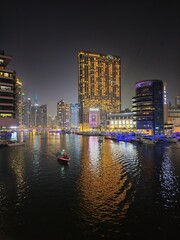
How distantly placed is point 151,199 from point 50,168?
98.4 ft

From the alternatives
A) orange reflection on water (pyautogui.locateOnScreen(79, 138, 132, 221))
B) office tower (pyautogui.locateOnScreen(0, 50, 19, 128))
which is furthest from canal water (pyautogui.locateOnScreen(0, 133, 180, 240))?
office tower (pyautogui.locateOnScreen(0, 50, 19, 128))

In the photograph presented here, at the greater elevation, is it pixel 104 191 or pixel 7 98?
pixel 7 98

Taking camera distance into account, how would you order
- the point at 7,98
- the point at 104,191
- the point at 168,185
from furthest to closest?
the point at 7,98 < the point at 168,185 < the point at 104,191

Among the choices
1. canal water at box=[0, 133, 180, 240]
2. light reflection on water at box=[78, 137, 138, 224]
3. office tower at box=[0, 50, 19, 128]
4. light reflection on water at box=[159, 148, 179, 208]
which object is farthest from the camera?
office tower at box=[0, 50, 19, 128]

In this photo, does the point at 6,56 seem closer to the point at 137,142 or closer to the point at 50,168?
the point at 137,142

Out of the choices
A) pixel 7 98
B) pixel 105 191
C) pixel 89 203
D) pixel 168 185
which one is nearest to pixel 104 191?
pixel 105 191

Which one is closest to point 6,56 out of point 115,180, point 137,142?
point 137,142

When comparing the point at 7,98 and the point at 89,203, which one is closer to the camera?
the point at 89,203

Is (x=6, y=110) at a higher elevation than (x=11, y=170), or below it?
higher

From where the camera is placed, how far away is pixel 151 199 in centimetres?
3328

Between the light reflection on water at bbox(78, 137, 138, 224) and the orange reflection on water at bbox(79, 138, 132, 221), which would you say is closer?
the light reflection on water at bbox(78, 137, 138, 224)

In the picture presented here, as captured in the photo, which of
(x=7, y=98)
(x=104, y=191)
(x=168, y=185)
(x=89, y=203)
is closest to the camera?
(x=89, y=203)

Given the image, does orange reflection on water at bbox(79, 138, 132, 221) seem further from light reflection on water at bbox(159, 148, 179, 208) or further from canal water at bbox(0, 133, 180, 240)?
light reflection on water at bbox(159, 148, 179, 208)

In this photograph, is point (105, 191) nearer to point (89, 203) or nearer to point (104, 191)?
point (104, 191)
